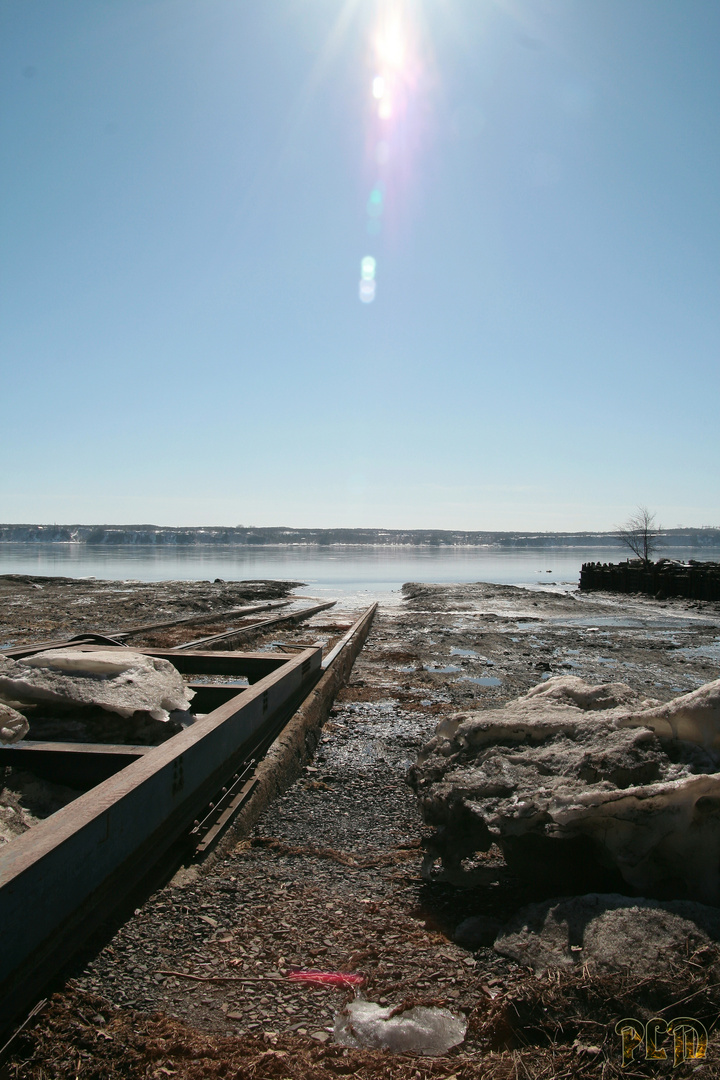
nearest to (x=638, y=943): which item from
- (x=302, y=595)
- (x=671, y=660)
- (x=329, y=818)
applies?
(x=329, y=818)

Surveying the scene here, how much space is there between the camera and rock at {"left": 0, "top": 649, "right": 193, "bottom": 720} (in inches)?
172

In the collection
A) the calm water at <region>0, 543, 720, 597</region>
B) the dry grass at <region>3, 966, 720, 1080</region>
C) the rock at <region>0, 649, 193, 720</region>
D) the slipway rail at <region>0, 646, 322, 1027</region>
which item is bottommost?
the calm water at <region>0, 543, 720, 597</region>

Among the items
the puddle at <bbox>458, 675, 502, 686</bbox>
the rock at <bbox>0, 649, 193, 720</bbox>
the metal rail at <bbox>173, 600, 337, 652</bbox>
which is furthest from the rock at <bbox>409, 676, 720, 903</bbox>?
the puddle at <bbox>458, 675, 502, 686</bbox>

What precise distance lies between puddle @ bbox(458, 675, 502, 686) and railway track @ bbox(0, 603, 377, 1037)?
3.96 metres

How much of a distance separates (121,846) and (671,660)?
39.0ft

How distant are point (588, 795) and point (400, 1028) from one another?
3.97 ft

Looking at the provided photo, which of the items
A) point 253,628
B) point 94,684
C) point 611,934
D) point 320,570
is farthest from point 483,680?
point 320,570

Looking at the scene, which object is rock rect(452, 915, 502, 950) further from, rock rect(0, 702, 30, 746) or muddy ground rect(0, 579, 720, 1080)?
rock rect(0, 702, 30, 746)

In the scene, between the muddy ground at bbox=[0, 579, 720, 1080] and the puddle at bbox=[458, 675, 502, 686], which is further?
the puddle at bbox=[458, 675, 502, 686]

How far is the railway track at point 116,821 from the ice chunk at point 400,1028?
109 centimetres

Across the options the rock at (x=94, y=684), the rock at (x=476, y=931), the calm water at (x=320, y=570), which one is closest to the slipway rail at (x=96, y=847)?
the rock at (x=94, y=684)

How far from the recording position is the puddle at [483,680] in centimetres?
940

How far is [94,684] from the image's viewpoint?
14.8ft
